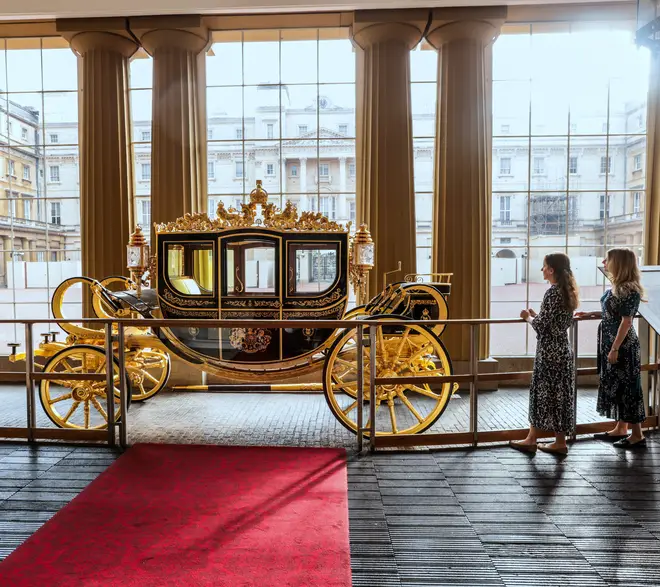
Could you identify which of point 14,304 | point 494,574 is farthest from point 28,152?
point 494,574

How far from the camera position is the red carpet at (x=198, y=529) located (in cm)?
201

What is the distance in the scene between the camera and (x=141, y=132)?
7.48 meters

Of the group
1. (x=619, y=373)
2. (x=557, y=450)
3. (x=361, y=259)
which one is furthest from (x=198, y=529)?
(x=619, y=373)

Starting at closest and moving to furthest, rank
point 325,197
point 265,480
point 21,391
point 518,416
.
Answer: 1. point 265,480
2. point 518,416
3. point 21,391
4. point 325,197

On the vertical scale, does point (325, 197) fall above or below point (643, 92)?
below

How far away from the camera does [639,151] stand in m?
6.96

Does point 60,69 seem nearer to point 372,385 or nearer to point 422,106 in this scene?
point 422,106

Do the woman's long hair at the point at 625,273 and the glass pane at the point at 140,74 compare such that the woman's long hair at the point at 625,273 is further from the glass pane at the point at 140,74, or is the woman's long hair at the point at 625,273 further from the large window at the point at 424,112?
the glass pane at the point at 140,74

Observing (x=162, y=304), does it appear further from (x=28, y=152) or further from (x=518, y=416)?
(x=28, y=152)

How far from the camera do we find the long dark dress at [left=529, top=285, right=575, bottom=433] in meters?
3.26

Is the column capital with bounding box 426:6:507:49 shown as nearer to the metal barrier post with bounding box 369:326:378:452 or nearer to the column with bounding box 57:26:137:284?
the column with bounding box 57:26:137:284

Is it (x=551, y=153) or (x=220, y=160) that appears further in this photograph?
(x=551, y=153)

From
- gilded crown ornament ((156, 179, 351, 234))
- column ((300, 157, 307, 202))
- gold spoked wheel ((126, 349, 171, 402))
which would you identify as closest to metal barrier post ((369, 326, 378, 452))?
gilded crown ornament ((156, 179, 351, 234))

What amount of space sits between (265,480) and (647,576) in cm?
186
